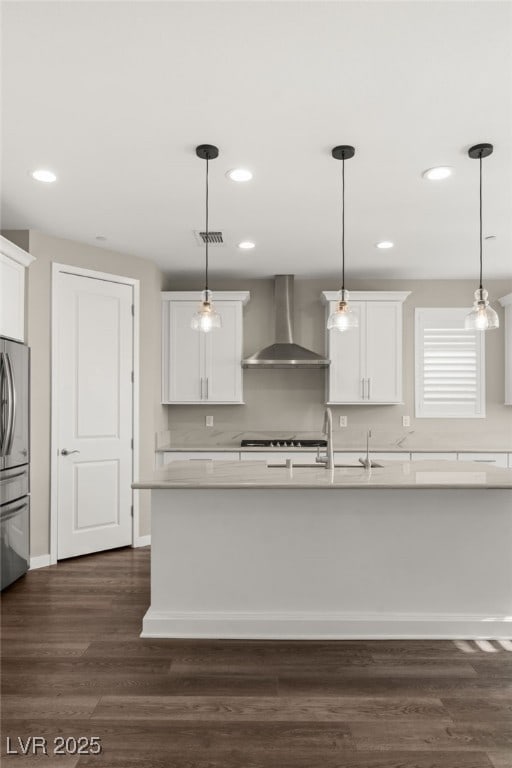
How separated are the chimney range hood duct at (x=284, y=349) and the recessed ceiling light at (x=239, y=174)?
2316 mm

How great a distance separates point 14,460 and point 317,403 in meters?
3.15

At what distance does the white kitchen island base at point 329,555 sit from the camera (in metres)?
2.93

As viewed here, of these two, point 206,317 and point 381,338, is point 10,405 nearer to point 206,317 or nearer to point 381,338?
point 206,317

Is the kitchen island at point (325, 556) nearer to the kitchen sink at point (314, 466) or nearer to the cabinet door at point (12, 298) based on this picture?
the kitchen sink at point (314, 466)

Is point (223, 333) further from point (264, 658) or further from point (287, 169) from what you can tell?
point (264, 658)

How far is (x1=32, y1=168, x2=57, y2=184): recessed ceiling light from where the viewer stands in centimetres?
313

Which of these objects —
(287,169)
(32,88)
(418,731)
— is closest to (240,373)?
(287,169)

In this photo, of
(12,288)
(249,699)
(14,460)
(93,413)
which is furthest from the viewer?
(93,413)

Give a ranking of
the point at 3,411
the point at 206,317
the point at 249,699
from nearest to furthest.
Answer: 1. the point at 249,699
2. the point at 206,317
3. the point at 3,411

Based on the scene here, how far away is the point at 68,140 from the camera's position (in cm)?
276

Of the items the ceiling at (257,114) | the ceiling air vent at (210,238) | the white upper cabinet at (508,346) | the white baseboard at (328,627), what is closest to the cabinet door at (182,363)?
the ceiling air vent at (210,238)

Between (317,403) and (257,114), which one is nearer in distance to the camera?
(257,114)

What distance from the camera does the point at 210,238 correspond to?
14.4 feet


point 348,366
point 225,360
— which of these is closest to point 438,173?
point 348,366
